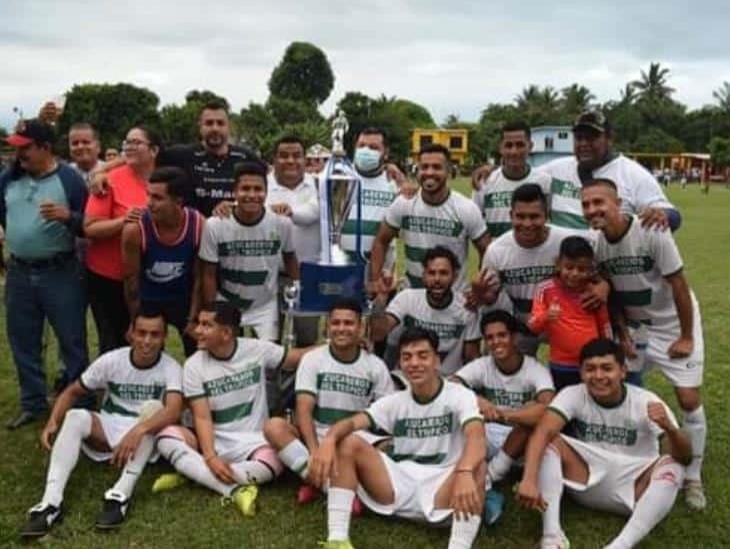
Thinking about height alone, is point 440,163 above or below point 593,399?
above

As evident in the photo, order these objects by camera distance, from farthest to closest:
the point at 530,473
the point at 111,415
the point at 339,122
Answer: the point at 339,122, the point at 111,415, the point at 530,473

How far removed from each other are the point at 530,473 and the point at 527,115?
81.0 metres

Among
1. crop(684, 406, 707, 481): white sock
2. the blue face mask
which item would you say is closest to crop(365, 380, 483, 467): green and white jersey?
crop(684, 406, 707, 481): white sock

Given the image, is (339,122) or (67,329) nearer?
(67,329)

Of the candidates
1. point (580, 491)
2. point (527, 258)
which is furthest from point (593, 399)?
point (527, 258)

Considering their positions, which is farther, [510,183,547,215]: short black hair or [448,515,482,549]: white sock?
[510,183,547,215]: short black hair

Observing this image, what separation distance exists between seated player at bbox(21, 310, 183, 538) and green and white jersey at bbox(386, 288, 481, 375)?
1491 millimetres

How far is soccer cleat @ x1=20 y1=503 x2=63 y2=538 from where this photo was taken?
420 cm

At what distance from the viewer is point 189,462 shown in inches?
189

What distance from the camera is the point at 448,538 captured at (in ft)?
14.1

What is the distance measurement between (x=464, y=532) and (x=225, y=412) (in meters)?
1.72

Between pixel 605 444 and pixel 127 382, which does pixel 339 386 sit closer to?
pixel 127 382

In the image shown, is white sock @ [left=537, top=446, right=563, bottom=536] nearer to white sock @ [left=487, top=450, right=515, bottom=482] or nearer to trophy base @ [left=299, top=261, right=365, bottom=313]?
white sock @ [left=487, top=450, right=515, bottom=482]

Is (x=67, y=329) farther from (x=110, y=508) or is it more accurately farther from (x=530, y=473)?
(x=530, y=473)
